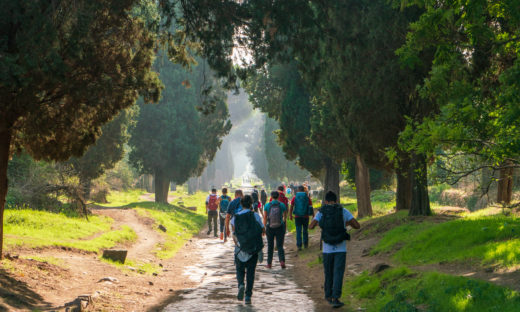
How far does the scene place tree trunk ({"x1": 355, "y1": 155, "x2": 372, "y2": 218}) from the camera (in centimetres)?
2112

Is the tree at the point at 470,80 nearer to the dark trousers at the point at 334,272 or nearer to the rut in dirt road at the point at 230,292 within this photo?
the dark trousers at the point at 334,272

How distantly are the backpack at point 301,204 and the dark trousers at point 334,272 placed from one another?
5979 mm

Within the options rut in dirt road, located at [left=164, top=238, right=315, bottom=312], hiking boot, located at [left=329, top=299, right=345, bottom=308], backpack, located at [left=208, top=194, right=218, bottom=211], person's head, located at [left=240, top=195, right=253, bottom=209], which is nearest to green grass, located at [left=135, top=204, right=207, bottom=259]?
backpack, located at [left=208, top=194, right=218, bottom=211]

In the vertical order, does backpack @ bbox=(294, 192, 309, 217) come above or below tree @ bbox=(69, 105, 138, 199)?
below

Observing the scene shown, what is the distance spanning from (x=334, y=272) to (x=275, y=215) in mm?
4746

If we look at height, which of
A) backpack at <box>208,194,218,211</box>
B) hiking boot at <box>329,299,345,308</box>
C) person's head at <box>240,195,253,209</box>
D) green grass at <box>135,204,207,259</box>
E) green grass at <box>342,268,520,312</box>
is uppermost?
person's head at <box>240,195,253,209</box>

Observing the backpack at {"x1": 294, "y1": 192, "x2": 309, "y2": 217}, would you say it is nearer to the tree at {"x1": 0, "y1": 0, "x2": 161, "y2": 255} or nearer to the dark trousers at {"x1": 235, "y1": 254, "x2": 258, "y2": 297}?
the tree at {"x1": 0, "y1": 0, "x2": 161, "y2": 255}

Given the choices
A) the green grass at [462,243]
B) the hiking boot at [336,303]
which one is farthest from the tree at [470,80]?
the hiking boot at [336,303]

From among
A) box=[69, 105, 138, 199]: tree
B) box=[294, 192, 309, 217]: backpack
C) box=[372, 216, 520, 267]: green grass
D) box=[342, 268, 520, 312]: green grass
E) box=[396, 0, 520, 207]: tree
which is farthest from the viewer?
box=[69, 105, 138, 199]: tree

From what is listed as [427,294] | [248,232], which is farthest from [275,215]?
[427,294]

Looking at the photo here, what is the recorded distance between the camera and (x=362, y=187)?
21.4m

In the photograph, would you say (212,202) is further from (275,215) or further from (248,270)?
(248,270)

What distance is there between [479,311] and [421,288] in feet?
5.09

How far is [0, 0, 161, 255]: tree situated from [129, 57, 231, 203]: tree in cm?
2417
